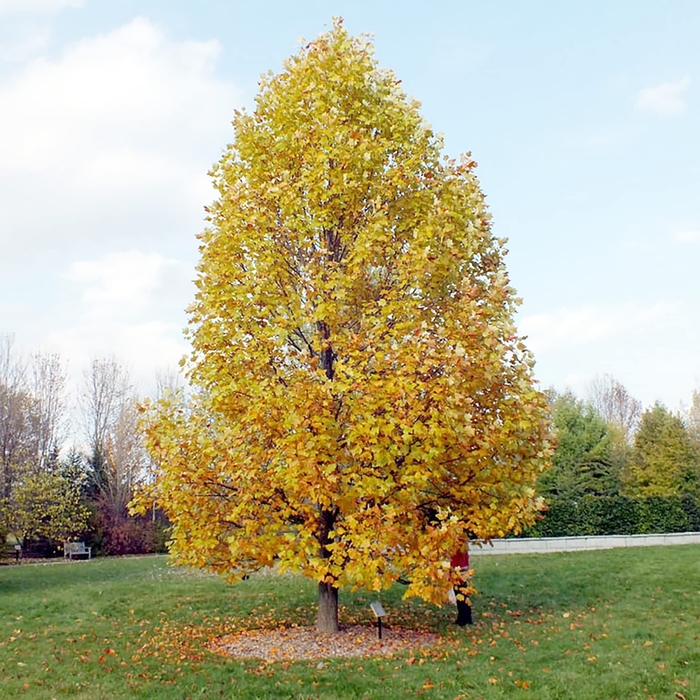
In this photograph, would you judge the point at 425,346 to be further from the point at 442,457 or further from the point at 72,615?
the point at 72,615

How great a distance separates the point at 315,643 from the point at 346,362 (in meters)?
3.62

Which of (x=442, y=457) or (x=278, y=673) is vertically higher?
(x=442, y=457)

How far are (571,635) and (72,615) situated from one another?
7858mm

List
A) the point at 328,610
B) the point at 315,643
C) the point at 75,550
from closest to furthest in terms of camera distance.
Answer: the point at 315,643 → the point at 328,610 → the point at 75,550

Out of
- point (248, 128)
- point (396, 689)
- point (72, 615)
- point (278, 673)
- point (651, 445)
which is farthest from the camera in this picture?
→ point (651, 445)

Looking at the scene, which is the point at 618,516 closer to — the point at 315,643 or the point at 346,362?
the point at 315,643

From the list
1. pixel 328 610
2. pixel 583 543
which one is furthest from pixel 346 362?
pixel 583 543

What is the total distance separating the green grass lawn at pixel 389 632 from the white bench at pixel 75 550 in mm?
11225

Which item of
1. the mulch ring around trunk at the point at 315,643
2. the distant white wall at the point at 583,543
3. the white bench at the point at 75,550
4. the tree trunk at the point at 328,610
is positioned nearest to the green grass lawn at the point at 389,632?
the mulch ring around trunk at the point at 315,643

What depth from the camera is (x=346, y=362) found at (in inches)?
329

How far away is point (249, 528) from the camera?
26.0 ft

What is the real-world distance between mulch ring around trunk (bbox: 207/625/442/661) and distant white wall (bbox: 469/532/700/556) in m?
12.9

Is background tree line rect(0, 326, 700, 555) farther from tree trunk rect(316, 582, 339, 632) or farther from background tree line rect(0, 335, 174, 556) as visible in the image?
tree trunk rect(316, 582, 339, 632)

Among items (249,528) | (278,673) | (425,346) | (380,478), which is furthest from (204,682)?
(425,346)
